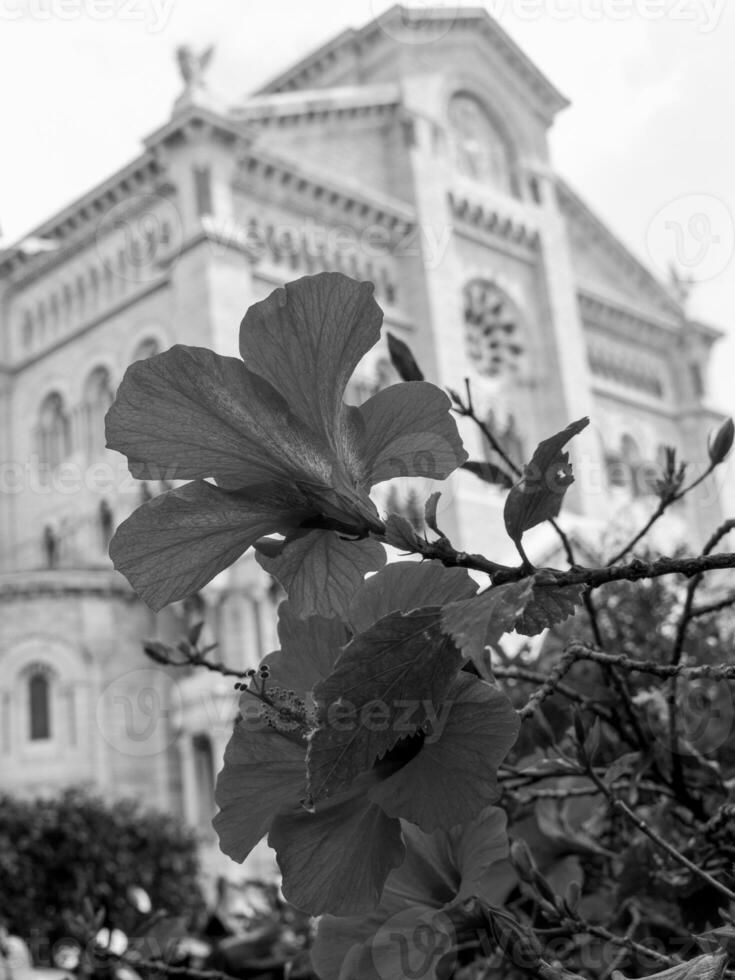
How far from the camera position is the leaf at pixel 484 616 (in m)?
0.42

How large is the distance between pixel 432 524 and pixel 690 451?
2472 cm

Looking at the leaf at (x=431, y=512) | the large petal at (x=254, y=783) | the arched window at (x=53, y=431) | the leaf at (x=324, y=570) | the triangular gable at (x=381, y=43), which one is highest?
the triangular gable at (x=381, y=43)

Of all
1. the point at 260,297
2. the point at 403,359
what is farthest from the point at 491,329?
the point at 403,359

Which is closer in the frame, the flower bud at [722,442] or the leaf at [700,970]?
the leaf at [700,970]

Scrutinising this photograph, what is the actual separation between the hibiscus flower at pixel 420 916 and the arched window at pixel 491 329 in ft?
64.7

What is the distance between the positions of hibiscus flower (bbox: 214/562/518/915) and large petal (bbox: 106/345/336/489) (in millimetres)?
67

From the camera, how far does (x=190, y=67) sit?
16250mm

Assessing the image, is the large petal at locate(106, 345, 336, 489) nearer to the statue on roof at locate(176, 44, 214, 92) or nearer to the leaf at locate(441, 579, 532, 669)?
the leaf at locate(441, 579, 532, 669)

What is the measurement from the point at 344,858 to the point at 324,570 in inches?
5.1

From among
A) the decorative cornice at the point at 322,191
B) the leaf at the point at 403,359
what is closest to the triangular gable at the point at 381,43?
the decorative cornice at the point at 322,191

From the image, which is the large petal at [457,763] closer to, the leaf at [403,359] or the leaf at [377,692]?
the leaf at [377,692]

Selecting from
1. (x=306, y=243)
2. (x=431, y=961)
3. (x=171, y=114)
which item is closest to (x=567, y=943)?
(x=431, y=961)

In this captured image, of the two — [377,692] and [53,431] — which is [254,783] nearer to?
[377,692]

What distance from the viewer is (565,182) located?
77.6ft
